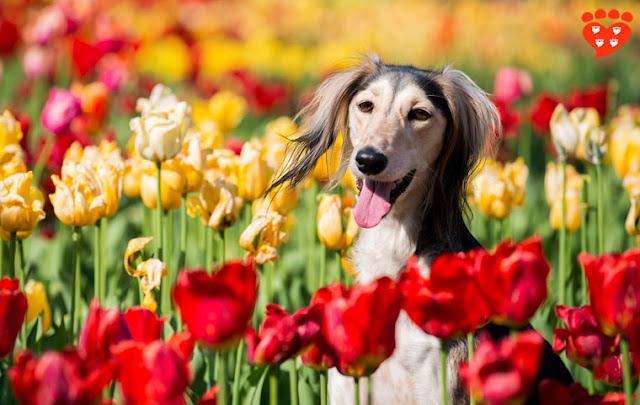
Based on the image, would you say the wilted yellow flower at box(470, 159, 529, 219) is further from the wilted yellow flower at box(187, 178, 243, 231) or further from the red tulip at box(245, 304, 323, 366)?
the red tulip at box(245, 304, 323, 366)

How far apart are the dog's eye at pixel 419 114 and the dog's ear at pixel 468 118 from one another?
17 centimetres

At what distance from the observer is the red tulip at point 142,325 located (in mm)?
1682

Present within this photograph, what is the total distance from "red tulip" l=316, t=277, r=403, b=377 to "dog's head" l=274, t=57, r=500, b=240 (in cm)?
128

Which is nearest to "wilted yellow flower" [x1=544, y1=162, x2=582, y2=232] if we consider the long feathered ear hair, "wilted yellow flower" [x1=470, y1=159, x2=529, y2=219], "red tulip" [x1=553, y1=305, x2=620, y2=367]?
"wilted yellow flower" [x1=470, y1=159, x2=529, y2=219]

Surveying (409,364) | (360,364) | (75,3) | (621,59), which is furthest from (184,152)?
(621,59)

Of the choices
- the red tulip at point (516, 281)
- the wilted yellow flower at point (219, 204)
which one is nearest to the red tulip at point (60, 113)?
the wilted yellow flower at point (219, 204)

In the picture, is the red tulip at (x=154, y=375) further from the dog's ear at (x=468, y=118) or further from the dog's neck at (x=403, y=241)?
the dog's ear at (x=468, y=118)

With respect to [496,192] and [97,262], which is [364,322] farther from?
[496,192]

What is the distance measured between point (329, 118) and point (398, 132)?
56cm

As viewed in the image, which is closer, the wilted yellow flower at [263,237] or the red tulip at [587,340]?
the red tulip at [587,340]

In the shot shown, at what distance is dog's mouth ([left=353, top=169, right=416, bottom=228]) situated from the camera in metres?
2.92

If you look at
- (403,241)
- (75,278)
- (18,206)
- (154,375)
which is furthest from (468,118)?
(154,375)

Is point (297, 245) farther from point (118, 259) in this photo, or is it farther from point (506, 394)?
point (506, 394)

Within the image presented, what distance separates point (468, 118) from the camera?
132 inches
